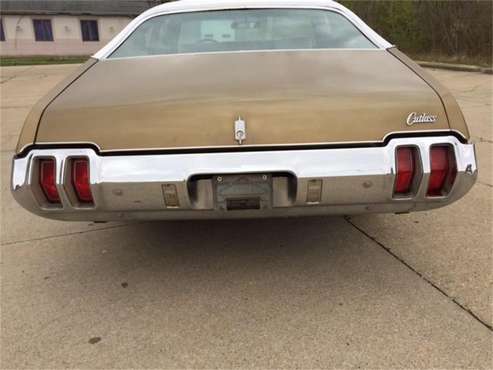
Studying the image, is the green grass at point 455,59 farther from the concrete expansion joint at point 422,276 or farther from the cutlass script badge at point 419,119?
the cutlass script badge at point 419,119

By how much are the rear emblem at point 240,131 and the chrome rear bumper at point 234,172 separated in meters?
0.06

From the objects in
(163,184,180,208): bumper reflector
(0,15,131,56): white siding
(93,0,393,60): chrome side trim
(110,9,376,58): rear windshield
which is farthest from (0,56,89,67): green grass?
(163,184,180,208): bumper reflector

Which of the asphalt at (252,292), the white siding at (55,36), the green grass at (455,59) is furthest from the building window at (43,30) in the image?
the asphalt at (252,292)

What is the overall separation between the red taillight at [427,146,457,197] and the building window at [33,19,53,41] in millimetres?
33775

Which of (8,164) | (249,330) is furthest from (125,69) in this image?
(8,164)

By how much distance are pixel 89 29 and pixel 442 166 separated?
3377 centimetres

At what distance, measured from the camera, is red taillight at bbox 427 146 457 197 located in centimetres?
184

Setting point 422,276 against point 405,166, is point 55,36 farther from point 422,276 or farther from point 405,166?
point 405,166

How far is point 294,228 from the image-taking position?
300 cm

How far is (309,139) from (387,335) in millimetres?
967

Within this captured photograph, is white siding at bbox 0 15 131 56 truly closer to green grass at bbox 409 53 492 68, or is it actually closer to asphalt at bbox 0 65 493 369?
green grass at bbox 409 53 492 68

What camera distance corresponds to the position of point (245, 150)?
1821 millimetres

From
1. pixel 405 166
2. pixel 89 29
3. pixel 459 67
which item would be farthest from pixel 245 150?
pixel 89 29

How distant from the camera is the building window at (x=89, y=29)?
30.8 metres
